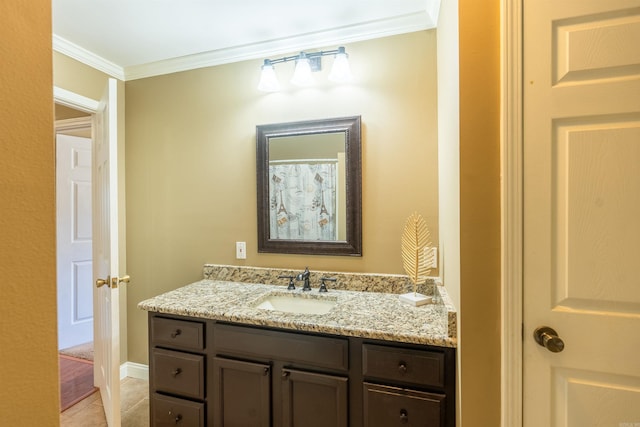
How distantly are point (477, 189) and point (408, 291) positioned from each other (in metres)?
0.93

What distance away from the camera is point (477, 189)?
1.09 metres

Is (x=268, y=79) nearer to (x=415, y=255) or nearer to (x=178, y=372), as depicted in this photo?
(x=415, y=255)

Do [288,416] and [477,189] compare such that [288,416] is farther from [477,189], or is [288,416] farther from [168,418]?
[477,189]

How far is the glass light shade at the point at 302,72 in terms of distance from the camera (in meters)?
1.93

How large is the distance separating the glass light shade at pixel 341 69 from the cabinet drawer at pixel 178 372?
1.73 metres

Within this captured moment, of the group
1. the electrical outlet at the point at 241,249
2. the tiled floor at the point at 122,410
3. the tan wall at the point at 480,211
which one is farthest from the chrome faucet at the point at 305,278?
the tiled floor at the point at 122,410

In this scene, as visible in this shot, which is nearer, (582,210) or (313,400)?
(582,210)

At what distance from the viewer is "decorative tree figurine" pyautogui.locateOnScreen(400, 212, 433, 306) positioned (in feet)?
5.47

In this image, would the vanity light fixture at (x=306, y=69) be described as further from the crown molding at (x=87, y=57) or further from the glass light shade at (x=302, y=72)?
the crown molding at (x=87, y=57)

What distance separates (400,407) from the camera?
129cm

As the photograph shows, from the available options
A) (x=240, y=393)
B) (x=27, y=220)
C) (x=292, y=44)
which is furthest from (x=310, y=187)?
(x=27, y=220)

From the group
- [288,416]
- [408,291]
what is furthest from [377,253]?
[288,416]

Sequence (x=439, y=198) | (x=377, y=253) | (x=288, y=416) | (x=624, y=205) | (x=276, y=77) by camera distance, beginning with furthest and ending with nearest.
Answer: (x=276, y=77) < (x=377, y=253) < (x=439, y=198) < (x=288, y=416) < (x=624, y=205)

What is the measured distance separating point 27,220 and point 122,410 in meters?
2.27
